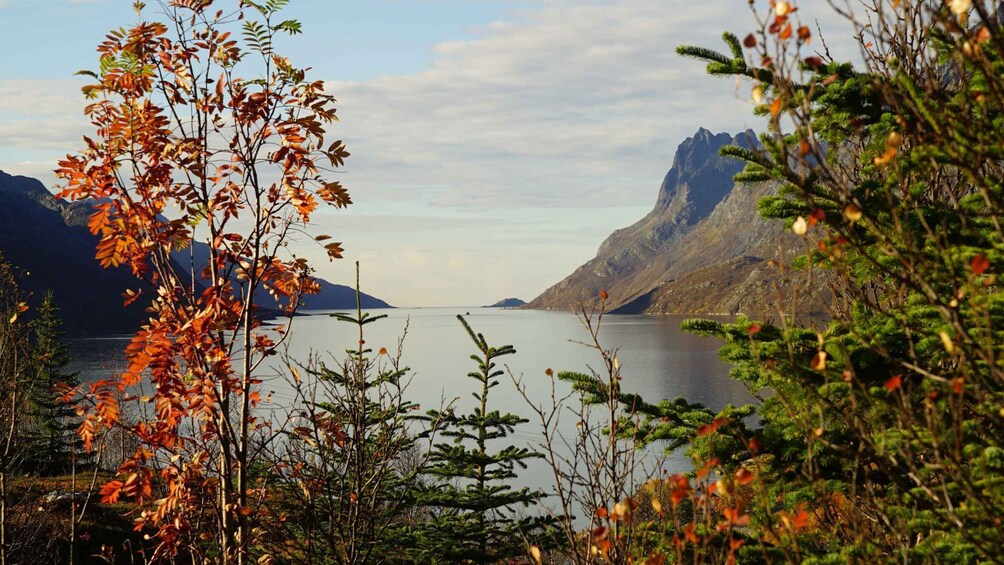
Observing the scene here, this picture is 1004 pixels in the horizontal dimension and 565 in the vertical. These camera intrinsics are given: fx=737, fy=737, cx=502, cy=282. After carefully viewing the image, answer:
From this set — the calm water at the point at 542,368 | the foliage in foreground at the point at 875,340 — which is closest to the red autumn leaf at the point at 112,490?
the foliage in foreground at the point at 875,340

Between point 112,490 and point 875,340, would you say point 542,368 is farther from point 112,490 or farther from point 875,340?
point 875,340

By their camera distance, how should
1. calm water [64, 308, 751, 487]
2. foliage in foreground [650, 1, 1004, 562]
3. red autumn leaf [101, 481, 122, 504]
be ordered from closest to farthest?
foliage in foreground [650, 1, 1004, 562]
red autumn leaf [101, 481, 122, 504]
calm water [64, 308, 751, 487]

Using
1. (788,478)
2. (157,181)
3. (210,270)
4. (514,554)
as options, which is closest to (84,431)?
(210,270)

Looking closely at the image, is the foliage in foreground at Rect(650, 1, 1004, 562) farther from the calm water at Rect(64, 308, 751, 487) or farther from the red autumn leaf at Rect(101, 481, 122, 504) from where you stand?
the calm water at Rect(64, 308, 751, 487)

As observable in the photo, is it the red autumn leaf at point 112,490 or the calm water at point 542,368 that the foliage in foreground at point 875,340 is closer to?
the red autumn leaf at point 112,490

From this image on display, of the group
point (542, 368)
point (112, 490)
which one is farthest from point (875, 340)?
point (542, 368)

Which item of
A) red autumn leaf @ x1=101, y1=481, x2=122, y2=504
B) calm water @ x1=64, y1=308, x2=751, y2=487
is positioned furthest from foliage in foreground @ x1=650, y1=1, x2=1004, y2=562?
calm water @ x1=64, y1=308, x2=751, y2=487

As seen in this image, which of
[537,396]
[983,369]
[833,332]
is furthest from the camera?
[537,396]

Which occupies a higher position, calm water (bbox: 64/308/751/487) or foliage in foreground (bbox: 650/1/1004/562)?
foliage in foreground (bbox: 650/1/1004/562)

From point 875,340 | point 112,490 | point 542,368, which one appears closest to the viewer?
point 875,340

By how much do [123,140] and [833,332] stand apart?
5657mm

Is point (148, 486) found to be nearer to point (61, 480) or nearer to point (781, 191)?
point (781, 191)

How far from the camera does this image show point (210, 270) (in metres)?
5.99

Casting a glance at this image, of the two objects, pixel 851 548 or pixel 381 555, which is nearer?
pixel 851 548
